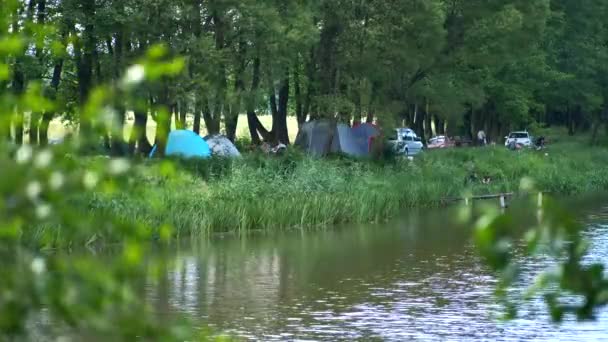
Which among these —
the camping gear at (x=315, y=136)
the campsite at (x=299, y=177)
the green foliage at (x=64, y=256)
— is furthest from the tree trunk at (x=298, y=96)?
the green foliage at (x=64, y=256)

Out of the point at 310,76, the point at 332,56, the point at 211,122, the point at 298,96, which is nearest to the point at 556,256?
the point at 211,122

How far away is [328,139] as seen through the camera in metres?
40.9

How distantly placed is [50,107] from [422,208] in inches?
1284

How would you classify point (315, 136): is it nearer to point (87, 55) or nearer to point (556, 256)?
point (87, 55)

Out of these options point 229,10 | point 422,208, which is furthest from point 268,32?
point 422,208

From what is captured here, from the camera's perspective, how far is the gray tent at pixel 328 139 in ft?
135

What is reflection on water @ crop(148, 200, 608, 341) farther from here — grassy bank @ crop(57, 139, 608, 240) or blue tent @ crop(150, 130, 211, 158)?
blue tent @ crop(150, 130, 211, 158)

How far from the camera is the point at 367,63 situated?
41.2 meters

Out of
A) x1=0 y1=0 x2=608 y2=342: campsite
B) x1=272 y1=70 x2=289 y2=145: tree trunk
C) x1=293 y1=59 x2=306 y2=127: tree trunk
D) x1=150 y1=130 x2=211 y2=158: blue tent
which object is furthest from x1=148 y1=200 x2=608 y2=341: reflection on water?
x1=272 y1=70 x2=289 y2=145: tree trunk

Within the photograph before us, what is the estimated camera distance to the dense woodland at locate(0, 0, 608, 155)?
33.3 meters

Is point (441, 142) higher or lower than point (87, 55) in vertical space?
lower

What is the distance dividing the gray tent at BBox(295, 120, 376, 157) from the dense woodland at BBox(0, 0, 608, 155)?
60cm

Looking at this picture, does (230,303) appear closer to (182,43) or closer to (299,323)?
(299,323)

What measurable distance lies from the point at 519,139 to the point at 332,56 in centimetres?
2333
